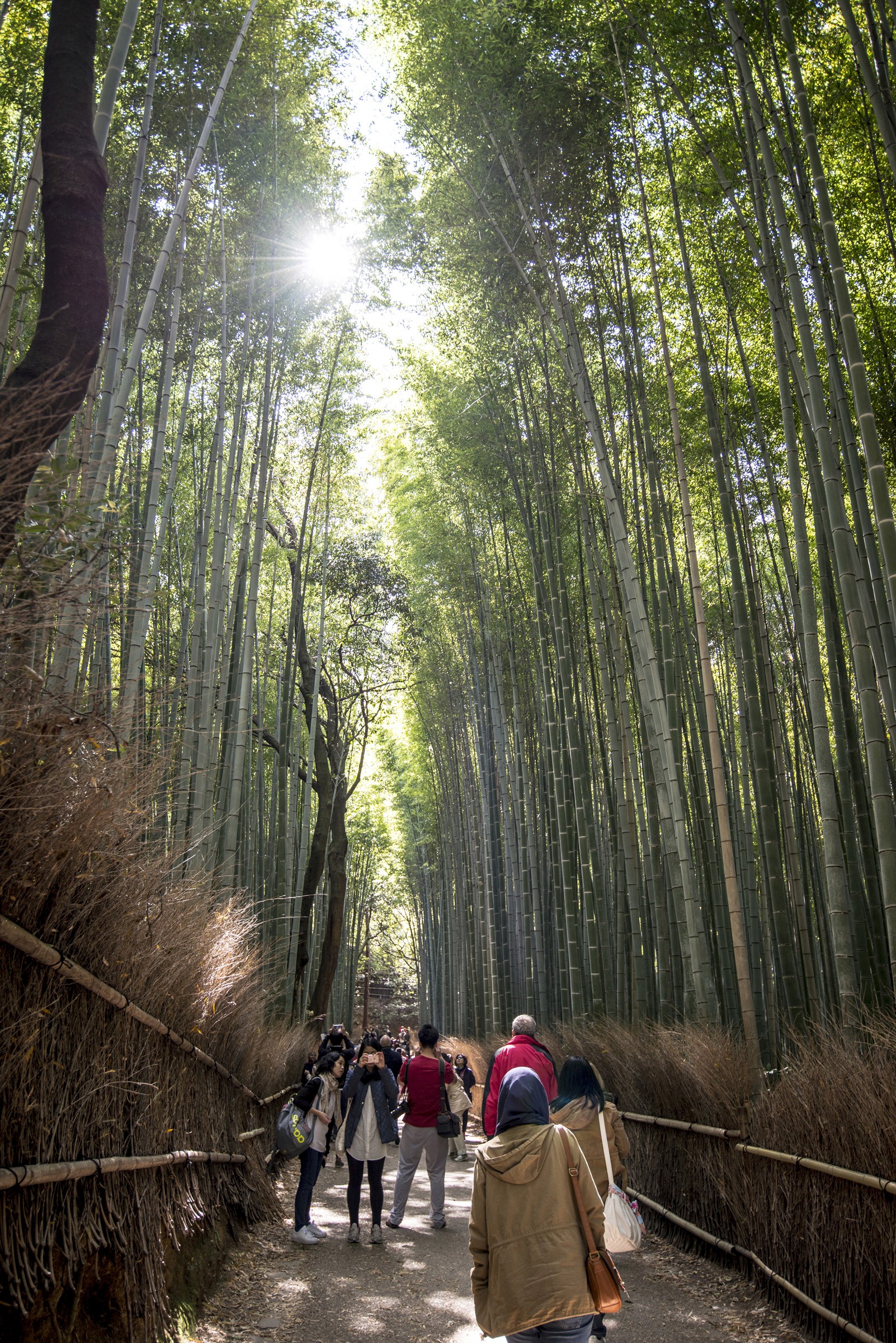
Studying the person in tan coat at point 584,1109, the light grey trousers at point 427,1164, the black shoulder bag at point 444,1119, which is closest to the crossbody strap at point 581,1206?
the person in tan coat at point 584,1109

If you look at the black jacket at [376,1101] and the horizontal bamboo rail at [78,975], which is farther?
the black jacket at [376,1101]

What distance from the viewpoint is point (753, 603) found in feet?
19.4

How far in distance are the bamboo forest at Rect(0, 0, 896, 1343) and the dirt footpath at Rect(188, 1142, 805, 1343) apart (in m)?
0.29

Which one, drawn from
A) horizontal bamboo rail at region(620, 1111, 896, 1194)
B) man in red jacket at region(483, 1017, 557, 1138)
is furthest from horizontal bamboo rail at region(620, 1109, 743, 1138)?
man in red jacket at region(483, 1017, 557, 1138)

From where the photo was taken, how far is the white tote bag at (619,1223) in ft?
9.02

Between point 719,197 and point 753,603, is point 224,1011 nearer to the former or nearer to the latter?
point 753,603

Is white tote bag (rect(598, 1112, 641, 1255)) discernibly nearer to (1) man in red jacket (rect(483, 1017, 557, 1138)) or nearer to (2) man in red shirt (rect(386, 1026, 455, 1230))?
(1) man in red jacket (rect(483, 1017, 557, 1138))

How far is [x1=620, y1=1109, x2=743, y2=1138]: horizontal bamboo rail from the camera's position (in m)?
3.68

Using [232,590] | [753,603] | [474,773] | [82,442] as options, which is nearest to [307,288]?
[232,590]

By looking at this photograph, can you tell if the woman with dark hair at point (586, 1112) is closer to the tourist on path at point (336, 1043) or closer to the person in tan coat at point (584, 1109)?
the person in tan coat at point (584, 1109)

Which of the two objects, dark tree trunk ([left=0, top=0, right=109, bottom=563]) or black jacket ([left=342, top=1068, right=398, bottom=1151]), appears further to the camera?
black jacket ([left=342, top=1068, right=398, bottom=1151])

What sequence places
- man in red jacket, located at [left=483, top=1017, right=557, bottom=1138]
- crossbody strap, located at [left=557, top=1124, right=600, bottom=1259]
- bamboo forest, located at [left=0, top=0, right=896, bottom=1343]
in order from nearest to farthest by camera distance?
crossbody strap, located at [left=557, top=1124, right=600, bottom=1259] < bamboo forest, located at [left=0, top=0, right=896, bottom=1343] < man in red jacket, located at [left=483, top=1017, right=557, bottom=1138]

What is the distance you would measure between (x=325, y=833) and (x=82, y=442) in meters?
8.25

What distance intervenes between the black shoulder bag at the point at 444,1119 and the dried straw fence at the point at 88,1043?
1.64 metres
